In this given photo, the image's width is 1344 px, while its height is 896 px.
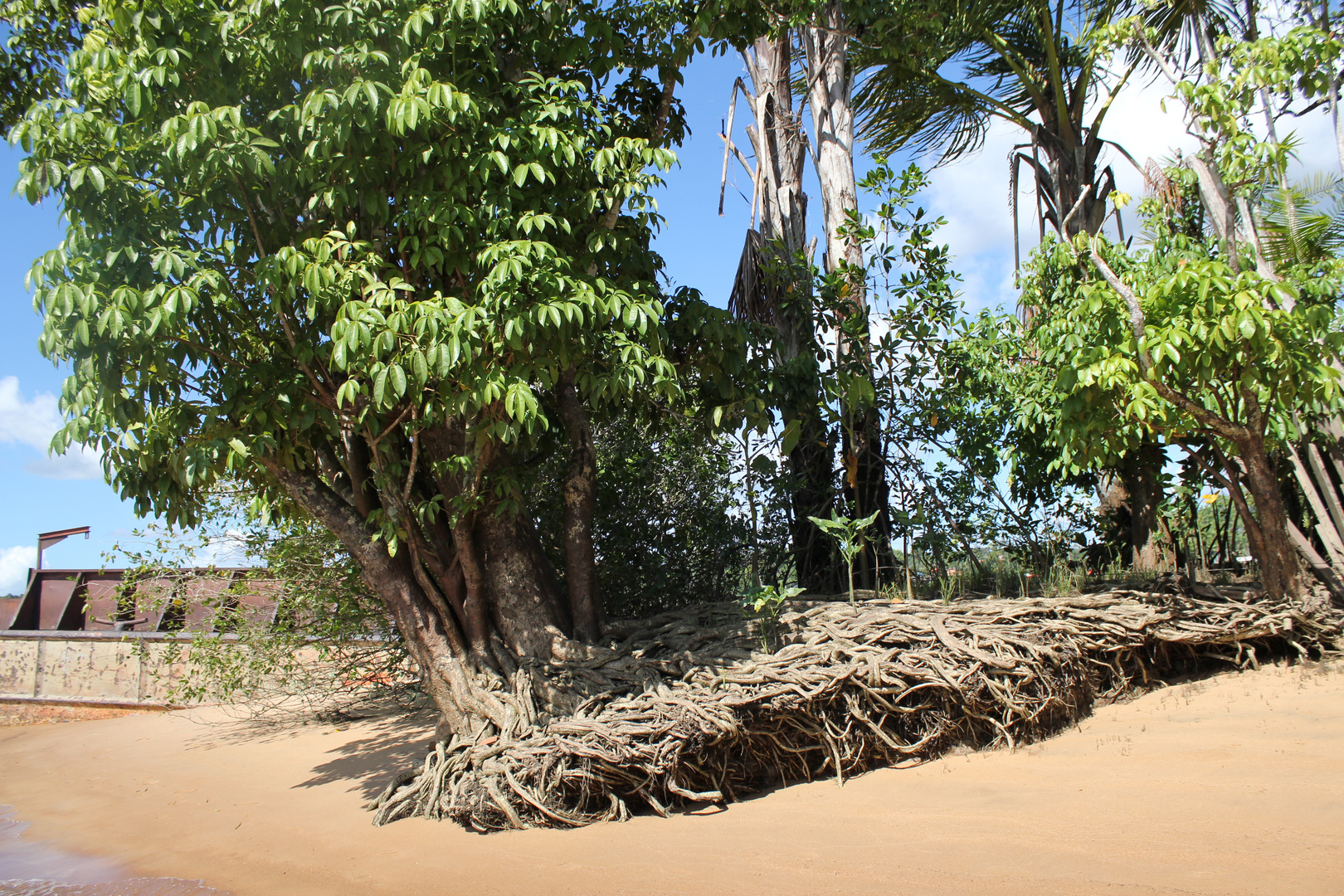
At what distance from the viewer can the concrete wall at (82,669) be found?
975cm

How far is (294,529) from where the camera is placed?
7.25 meters

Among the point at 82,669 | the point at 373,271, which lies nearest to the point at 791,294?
the point at 373,271

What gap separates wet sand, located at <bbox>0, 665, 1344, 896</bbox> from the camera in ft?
10.1

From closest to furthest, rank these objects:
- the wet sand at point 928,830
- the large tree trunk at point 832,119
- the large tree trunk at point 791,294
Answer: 1. the wet sand at point 928,830
2. the large tree trunk at point 791,294
3. the large tree trunk at point 832,119

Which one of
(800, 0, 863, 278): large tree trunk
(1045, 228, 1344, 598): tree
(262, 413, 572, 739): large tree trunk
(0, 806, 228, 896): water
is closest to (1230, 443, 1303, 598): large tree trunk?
(1045, 228, 1344, 598): tree

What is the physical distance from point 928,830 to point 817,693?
0.94 m

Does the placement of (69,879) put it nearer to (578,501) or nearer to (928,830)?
(578,501)

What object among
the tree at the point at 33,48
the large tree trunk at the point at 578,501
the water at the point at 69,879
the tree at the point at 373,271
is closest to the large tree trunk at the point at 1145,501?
the tree at the point at 373,271

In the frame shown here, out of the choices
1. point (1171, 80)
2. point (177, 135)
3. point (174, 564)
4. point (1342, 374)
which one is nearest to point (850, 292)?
point (1171, 80)

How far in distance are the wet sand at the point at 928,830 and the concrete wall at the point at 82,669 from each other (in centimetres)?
415

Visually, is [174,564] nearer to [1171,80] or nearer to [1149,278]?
[1149,278]

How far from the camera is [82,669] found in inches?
403

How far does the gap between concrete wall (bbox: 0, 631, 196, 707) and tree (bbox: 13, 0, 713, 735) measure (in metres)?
5.71

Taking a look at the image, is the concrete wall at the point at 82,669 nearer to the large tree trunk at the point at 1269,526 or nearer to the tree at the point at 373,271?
the tree at the point at 373,271
